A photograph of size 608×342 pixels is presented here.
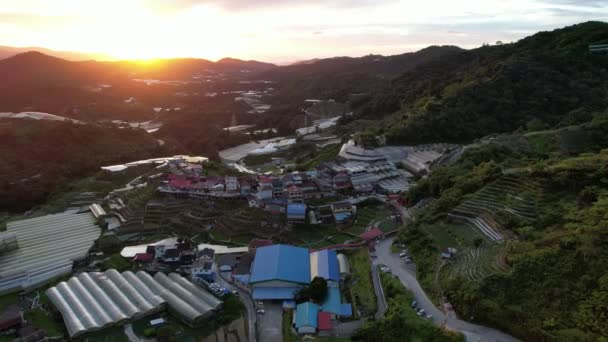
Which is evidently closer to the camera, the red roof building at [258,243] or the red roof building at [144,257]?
the red roof building at [144,257]

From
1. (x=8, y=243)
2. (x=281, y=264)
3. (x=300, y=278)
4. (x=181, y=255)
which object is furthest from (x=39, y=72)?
(x=300, y=278)

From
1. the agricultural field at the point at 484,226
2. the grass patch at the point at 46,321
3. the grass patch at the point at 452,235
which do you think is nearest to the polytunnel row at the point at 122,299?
the grass patch at the point at 46,321

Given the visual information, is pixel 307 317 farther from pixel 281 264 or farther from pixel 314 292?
pixel 281 264

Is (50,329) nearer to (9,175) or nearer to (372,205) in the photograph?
(372,205)

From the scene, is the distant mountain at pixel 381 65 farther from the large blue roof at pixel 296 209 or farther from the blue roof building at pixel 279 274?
the blue roof building at pixel 279 274

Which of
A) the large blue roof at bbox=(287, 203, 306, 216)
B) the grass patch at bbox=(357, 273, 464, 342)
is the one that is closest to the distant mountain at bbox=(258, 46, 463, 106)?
the large blue roof at bbox=(287, 203, 306, 216)

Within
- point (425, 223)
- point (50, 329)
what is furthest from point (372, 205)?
point (50, 329)

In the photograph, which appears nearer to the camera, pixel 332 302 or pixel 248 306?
pixel 332 302
